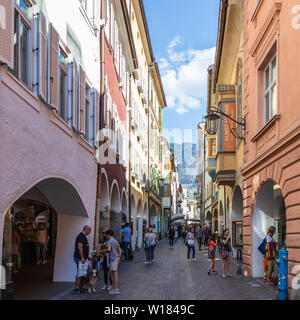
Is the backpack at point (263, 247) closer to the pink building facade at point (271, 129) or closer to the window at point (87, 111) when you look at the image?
the pink building facade at point (271, 129)

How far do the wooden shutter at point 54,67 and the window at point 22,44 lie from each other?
1.19 meters

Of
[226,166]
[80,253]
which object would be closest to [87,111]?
[80,253]

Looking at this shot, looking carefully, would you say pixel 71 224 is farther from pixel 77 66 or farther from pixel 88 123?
pixel 77 66

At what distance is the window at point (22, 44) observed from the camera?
8.44 metres

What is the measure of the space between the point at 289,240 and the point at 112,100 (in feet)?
36.6

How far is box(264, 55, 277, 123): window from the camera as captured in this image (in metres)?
12.9

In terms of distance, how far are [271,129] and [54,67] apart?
555 cm

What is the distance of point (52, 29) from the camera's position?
10367 millimetres

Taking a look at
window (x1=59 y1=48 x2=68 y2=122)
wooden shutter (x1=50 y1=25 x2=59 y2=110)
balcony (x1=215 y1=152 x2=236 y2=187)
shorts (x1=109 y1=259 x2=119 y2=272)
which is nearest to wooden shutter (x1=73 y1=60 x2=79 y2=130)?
window (x1=59 y1=48 x2=68 y2=122)

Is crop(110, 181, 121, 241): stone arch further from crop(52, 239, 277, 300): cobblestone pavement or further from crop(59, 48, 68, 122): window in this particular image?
crop(59, 48, 68, 122): window

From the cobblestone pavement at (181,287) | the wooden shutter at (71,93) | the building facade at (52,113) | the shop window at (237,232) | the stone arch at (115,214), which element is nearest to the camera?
the building facade at (52,113)

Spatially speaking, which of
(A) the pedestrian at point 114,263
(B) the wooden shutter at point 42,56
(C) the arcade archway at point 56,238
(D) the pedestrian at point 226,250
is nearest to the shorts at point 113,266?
(A) the pedestrian at point 114,263

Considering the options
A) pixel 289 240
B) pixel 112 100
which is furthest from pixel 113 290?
pixel 112 100

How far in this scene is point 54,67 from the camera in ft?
34.4
